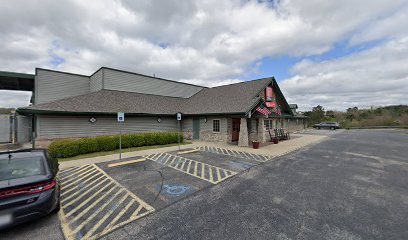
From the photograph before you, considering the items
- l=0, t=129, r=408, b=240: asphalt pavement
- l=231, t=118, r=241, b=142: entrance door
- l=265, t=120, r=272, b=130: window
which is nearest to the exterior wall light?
l=0, t=129, r=408, b=240: asphalt pavement

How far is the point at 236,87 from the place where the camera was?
65.5 feet

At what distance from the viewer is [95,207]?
14.6ft

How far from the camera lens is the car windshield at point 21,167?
3607mm

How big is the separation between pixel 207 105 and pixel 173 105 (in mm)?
4485

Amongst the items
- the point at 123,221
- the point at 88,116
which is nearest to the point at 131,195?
the point at 123,221

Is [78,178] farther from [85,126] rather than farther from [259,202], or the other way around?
[85,126]

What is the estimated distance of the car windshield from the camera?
11.8 feet

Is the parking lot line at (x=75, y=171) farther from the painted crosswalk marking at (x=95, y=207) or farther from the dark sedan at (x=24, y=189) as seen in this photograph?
the dark sedan at (x=24, y=189)

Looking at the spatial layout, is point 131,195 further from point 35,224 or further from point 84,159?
point 84,159

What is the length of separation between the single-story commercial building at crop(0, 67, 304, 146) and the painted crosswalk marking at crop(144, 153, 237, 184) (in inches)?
249

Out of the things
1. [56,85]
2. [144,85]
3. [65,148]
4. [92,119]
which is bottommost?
[65,148]

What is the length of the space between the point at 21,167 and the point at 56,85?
17585 millimetres

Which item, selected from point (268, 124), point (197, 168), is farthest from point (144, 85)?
point (197, 168)

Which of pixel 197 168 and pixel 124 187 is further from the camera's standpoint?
pixel 197 168
